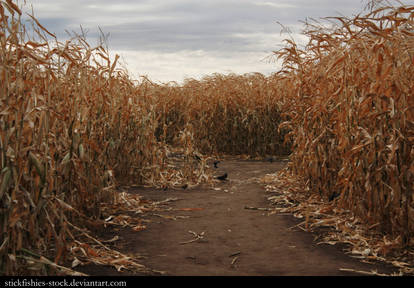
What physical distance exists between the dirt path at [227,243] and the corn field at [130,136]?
58 centimetres

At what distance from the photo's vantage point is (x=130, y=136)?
7.71 metres

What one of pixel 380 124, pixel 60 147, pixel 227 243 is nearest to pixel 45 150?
pixel 60 147

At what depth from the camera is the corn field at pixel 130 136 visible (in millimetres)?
3420

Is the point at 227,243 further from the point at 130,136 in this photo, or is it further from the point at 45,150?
the point at 130,136

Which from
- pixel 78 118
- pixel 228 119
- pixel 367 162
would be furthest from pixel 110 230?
pixel 228 119

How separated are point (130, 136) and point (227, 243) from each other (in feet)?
11.5

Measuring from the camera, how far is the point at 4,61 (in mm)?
3521

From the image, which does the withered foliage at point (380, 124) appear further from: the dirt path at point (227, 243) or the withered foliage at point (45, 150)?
the withered foliage at point (45, 150)

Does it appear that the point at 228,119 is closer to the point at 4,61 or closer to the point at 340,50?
the point at 340,50

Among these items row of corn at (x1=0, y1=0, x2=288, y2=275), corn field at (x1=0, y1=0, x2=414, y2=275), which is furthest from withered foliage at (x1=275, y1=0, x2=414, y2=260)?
row of corn at (x1=0, y1=0, x2=288, y2=275)

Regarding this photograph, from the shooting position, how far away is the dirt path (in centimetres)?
390

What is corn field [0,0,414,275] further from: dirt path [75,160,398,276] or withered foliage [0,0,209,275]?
dirt path [75,160,398,276]

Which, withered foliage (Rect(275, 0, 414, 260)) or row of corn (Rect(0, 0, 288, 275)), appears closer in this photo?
row of corn (Rect(0, 0, 288, 275))

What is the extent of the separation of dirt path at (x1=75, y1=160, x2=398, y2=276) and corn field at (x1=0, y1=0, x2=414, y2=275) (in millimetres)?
583
